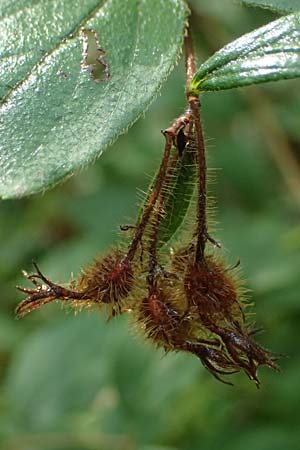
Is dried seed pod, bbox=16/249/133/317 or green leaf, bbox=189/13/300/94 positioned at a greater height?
green leaf, bbox=189/13/300/94

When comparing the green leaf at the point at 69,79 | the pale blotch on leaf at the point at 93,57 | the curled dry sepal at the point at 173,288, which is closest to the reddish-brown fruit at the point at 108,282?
the curled dry sepal at the point at 173,288

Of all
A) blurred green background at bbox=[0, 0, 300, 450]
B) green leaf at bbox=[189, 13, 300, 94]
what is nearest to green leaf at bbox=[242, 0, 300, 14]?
green leaf at bbox=[189, 13, 300, 94]

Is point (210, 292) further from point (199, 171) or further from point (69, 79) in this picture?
point (69, 79)

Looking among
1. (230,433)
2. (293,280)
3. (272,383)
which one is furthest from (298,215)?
(230,433)

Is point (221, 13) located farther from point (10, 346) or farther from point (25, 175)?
point (25, 175)

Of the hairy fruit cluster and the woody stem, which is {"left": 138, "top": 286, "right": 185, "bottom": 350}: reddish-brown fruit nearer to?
the hairy fruit cluster

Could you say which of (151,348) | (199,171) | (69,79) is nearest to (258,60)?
(199,171)

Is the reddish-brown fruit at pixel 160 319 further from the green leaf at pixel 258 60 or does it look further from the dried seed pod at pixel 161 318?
the green leaf at pixel 258 60
